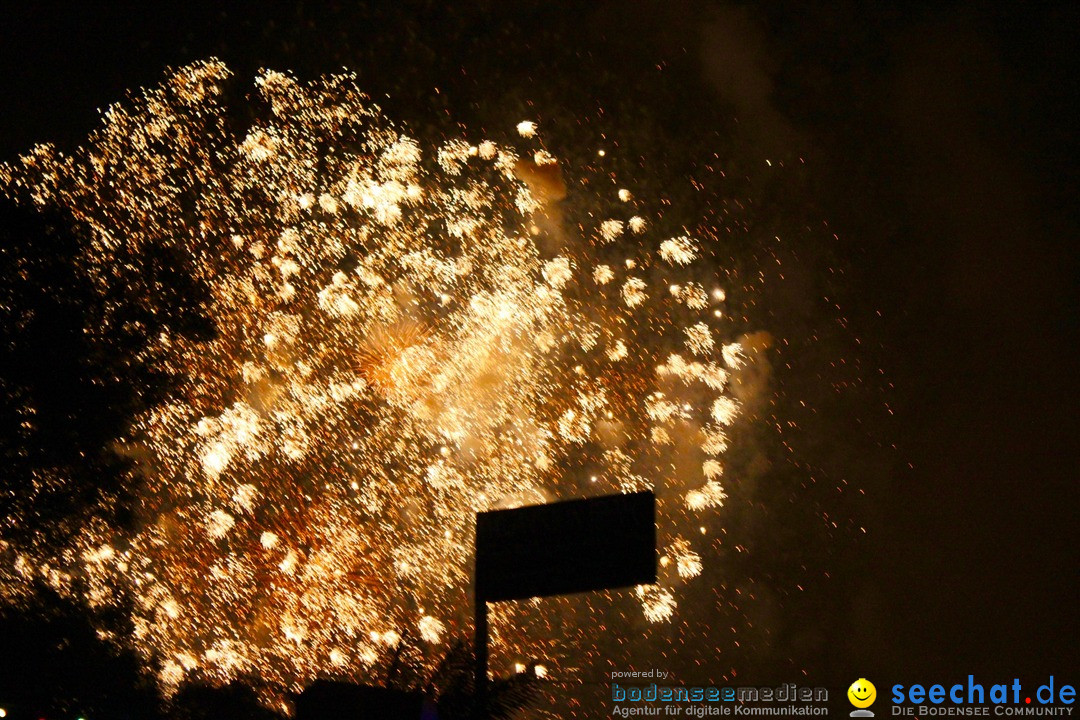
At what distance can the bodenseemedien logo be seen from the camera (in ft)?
36.7

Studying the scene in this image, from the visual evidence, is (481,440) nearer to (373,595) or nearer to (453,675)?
(373,595)

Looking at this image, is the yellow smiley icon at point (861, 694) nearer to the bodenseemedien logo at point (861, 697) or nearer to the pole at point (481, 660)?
the bodenseemedien logo at point (861, 697)

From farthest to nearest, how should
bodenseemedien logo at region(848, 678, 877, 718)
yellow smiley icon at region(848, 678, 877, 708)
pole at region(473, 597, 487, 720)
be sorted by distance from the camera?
yellow smiley icon at region(848, 678, 877, 708) < bodenseemedien logo at region(848, 678, 877, 718) < pole at region(473, 597, 487, 720)

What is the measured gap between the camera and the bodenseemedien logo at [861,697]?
1117 centimetres

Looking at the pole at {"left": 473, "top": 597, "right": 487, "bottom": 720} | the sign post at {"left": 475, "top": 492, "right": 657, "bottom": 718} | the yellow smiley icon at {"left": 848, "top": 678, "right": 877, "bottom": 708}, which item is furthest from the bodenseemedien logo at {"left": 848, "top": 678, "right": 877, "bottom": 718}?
the pole at {"left": 473, "top": 597, "right": 487, "bottom": 720}

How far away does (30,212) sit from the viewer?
8844mm

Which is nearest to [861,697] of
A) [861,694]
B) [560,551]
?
[861,694]

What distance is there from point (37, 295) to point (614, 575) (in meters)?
7.82

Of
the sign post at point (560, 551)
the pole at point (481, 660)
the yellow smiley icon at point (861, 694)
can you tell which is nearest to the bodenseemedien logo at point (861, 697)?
the yellow smiley icon at point (861, 694)

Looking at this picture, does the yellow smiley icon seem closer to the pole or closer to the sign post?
the sign post

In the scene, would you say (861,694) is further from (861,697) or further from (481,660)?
(481,660)

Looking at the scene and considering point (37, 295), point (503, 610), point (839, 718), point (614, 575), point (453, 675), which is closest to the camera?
point (614, 575)

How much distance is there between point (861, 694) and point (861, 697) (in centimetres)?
4

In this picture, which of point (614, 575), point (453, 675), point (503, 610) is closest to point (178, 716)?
point (453, 675)
